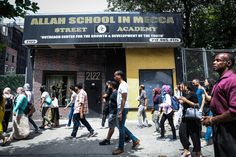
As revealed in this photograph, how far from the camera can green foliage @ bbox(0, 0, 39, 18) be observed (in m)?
4.57

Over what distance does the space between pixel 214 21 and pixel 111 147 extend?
12.7 meters

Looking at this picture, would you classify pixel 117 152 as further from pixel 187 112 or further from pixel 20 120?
pixel 20 120

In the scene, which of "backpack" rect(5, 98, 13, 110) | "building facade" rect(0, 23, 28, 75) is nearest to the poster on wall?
"backpack" rect(5, 98, 13, 110)

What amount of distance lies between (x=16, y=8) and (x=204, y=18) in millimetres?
13621

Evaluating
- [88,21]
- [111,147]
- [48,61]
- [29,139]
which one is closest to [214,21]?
[88,21]

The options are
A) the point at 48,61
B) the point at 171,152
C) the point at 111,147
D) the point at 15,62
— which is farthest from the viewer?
the point at 15,62

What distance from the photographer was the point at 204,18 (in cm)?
1477

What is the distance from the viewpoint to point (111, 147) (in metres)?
5.79

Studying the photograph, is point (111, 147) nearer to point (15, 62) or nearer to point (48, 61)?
point (48, 61)

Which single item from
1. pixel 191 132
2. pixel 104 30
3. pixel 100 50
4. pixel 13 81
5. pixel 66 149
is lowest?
pixel 66 149

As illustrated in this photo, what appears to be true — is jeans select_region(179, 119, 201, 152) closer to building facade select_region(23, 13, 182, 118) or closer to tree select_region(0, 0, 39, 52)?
tree select_region(0, 0, 39, 52)

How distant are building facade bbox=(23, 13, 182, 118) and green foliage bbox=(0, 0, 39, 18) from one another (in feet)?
19.9

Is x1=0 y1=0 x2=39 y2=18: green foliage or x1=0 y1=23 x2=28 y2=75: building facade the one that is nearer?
x1=0 y1=0 x2=39 y2=18: green foliage

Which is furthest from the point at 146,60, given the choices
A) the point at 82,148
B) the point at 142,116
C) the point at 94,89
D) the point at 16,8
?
the point at 16,8
